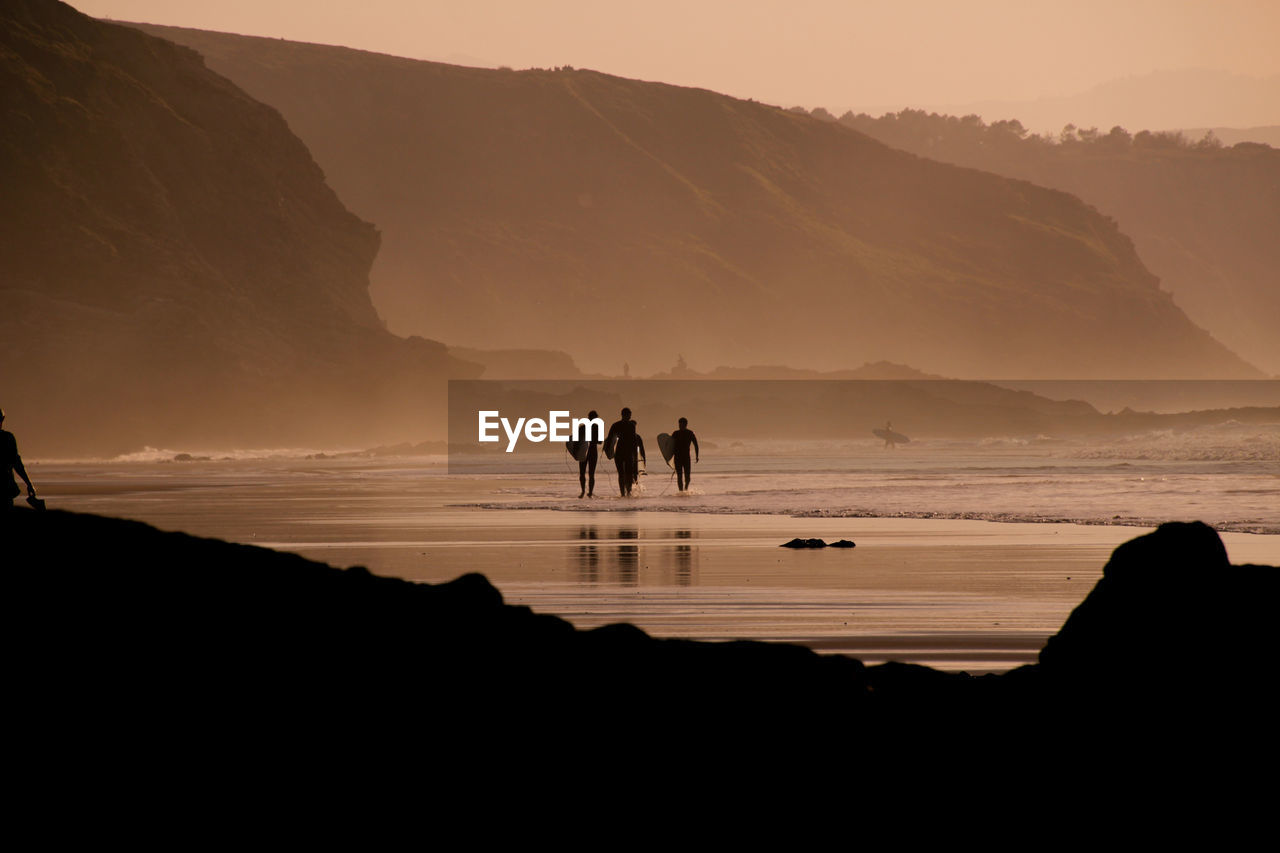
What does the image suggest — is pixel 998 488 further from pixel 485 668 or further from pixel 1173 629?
pixel 485 668

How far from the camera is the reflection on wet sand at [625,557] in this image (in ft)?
48.5

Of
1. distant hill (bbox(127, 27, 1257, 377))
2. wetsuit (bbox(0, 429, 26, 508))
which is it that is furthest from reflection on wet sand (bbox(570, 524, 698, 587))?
distant hill (bbox(127, 27, 1257, 377))

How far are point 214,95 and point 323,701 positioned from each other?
97605 millimetres

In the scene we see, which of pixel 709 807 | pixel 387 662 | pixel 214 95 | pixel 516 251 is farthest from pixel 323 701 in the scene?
pixel 516 251

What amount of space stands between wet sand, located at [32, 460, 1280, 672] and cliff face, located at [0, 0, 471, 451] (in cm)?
5306

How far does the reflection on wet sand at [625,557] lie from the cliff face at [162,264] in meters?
62.4

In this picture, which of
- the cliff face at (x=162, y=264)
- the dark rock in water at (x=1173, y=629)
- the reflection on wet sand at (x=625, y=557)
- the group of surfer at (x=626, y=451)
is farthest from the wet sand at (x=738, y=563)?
Result: the cliff face at (x=162, y=264)

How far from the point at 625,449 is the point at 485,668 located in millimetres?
25647

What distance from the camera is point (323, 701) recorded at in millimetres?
5715

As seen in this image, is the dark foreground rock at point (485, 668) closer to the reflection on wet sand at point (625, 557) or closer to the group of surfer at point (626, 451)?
the reflection on wet sand at point (625, 557)

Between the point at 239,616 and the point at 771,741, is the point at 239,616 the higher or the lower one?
the higher one

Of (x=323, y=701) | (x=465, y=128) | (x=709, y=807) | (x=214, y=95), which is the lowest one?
(x=709, y=807)

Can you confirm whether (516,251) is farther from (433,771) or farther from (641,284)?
(433,771)

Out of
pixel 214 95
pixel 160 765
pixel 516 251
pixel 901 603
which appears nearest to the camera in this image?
pixel 160 765
